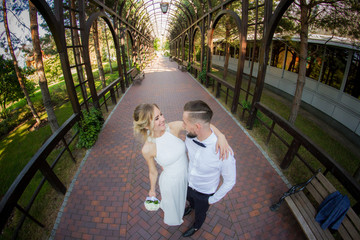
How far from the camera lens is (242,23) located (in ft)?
17.0

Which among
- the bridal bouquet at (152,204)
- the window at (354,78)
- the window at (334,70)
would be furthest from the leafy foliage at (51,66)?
the window at (354,78)

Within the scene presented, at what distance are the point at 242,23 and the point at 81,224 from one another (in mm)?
6543

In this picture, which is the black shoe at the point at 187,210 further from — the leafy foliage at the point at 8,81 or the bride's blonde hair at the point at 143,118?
the leafy foliage at the point at 8,81

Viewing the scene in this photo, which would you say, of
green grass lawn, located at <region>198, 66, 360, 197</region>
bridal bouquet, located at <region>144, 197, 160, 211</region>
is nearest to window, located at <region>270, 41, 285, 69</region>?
green grass lawn, located at <region>198, 66, 360, 197</region>

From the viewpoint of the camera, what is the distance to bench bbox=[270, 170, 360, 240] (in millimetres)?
1978

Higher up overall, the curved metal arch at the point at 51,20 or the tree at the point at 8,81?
the curved metal arch at the point at 51,20

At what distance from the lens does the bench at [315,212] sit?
1.98 meters

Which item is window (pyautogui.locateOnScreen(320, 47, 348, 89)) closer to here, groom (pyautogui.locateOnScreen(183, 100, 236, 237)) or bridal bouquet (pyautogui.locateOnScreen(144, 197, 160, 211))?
groom (pyautogui.locateOnScreen(183, 100, 236, 237))

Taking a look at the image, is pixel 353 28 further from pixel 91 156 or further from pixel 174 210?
pixel 91 156

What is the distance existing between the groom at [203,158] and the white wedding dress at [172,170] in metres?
0.12

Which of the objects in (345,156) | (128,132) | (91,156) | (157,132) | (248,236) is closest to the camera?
(157,132)

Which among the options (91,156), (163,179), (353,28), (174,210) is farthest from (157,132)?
(353,28)

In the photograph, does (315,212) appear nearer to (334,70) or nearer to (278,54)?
(334,70)

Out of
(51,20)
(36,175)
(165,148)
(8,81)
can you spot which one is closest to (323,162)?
(165,148)
